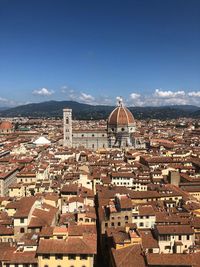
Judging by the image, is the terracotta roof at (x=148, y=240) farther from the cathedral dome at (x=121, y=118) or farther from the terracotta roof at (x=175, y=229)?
the cathedral dome at (x=121, y=118)

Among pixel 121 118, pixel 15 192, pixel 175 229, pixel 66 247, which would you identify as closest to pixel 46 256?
pixel 66 247

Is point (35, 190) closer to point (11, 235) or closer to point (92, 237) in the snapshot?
point (11, 235)

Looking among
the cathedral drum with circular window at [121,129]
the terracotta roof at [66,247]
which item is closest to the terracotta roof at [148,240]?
the terracotta roof at [66,247]

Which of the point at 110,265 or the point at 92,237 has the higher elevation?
the point at 92,237

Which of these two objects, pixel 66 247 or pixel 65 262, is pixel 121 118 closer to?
pixel 66 247

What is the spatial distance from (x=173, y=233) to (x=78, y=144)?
263 feet

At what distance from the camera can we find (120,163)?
69188mm

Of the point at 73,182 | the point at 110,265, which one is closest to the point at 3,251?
the point at 110,265

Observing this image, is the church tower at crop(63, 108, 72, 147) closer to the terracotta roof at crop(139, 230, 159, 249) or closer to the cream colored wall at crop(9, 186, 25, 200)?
the cream colored wall at crop(9, 186, 25, 200)

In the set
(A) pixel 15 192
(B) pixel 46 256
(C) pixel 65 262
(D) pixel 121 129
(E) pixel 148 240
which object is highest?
(D) pixel 121 129

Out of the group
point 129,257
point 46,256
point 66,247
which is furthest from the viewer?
point 66,247

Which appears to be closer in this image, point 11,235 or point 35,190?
point 11,235

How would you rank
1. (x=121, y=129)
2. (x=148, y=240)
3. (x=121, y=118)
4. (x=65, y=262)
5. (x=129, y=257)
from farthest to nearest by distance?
(x=121, y=118) < (x=121, y=129) < (x=148, y=240) < (x=65, y=262) < (x=129, y=257)

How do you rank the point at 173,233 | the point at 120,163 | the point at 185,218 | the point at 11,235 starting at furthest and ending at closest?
the point at 120,163 < the point at 185,218 < the point at 11,235 < the point at 173,233
